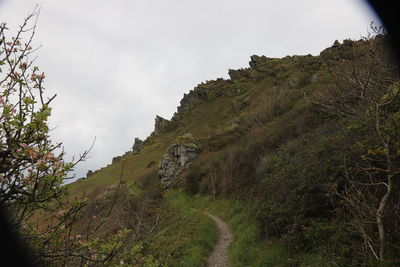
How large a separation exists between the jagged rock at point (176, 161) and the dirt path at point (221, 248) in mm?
15148

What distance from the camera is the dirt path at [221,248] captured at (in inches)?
385

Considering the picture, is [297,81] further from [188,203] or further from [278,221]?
[278,221]

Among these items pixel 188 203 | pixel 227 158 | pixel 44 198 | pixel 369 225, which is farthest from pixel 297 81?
pixel 44 198

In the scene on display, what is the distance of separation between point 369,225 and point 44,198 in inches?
250

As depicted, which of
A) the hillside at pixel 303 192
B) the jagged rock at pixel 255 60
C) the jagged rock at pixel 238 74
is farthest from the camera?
the jagged rock at pixel 255 60

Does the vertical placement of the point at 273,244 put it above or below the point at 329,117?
below

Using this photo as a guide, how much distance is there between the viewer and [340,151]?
27.3 ft

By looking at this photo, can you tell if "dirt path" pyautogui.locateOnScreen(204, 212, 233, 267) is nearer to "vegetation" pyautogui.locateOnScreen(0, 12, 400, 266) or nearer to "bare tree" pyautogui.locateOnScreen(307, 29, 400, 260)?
"vegetation" pyautogui.locateOnScreen(0, 12, 400, 266)

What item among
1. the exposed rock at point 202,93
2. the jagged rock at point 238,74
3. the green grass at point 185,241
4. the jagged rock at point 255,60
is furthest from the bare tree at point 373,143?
the jagged rock at point 255,60

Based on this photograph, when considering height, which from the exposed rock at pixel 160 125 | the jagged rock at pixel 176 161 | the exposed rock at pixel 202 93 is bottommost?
the jagged rock at pixel 176 161

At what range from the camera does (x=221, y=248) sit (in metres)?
11.2

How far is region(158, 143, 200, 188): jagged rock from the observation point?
2924 cm

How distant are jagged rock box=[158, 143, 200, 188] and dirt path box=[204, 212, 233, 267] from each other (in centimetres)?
1515

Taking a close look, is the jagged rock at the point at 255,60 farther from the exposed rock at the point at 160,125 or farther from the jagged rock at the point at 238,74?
the exposed rock at the point at 160,125
